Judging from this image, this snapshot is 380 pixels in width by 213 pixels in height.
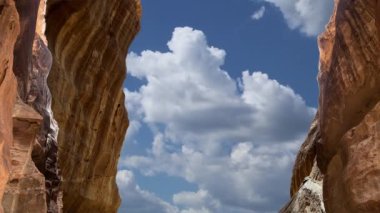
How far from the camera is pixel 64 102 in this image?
25859 millimetres

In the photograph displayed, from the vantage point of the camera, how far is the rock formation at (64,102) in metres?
13.1

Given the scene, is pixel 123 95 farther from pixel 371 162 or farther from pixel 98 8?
pixel 371 162

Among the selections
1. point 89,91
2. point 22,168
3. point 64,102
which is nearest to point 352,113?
point 22,168

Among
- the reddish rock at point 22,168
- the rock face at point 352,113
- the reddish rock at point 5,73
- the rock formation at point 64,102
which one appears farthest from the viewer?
the reddish rock at point 22,168

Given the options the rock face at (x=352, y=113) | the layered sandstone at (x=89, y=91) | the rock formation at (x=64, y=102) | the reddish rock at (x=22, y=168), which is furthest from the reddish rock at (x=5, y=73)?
the layered sandstone at (x=89, y=91)

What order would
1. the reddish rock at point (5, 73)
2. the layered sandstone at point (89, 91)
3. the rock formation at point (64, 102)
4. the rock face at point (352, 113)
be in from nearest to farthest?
the reddish rock at point (5, 73)
the rock face at point (352, 113)
the rock formation at point (64, 102)
the layered sandstone at point (89, 91)

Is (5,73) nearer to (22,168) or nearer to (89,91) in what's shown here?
(22,168)

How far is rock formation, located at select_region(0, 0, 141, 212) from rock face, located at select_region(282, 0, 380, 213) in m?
7.59

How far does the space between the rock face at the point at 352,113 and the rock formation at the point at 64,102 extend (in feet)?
24.9

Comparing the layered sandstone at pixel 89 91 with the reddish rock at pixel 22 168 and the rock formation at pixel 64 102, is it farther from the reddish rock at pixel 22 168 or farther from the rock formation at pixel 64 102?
the reddish rock at pixel 22 168

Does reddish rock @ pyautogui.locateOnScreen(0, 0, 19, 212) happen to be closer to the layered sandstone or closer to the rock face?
the rock face

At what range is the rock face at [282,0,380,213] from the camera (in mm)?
12875

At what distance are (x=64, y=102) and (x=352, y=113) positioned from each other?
48.8ft

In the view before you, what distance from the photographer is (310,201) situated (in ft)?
71.1
